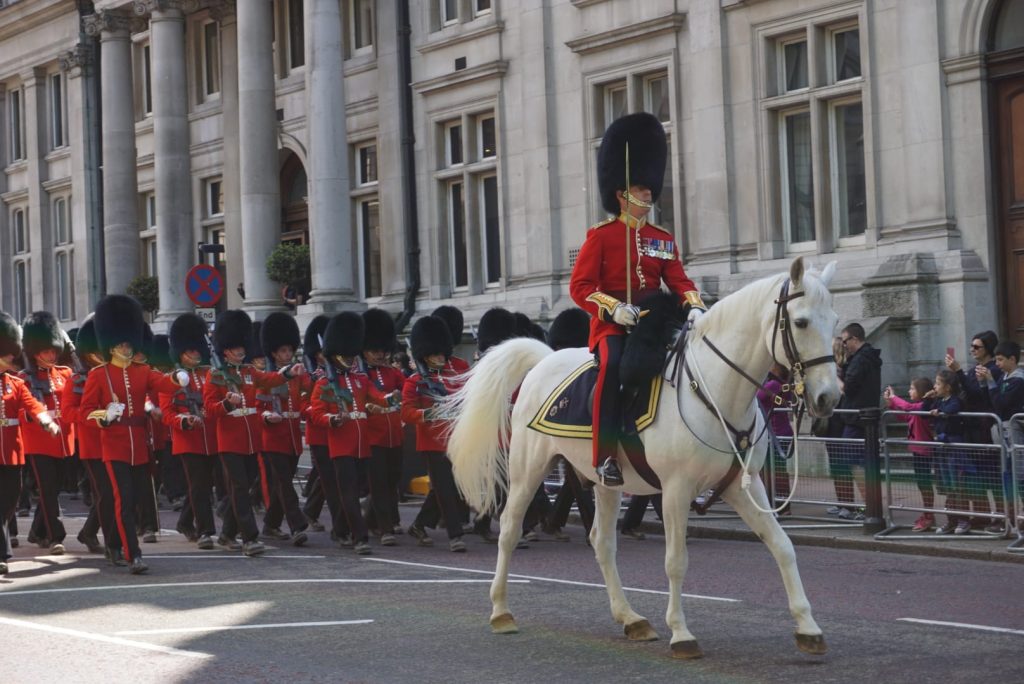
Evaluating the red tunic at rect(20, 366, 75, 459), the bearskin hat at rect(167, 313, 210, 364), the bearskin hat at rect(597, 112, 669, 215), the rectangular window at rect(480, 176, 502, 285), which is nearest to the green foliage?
the rectangular window at rect(480, 176, 502, 285)

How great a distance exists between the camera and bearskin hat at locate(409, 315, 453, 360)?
605 inches

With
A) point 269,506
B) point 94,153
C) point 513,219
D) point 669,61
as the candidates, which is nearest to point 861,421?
point 269,506

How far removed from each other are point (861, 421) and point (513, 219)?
39.0 feet

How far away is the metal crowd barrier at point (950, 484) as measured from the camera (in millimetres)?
13805

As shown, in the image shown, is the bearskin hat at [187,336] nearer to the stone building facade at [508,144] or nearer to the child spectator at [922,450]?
the child spectator at [922,450]

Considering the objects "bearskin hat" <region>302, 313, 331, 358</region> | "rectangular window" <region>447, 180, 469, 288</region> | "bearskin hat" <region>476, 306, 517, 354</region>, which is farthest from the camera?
"rectangular window" <region>447, 180, 469, 288</region>

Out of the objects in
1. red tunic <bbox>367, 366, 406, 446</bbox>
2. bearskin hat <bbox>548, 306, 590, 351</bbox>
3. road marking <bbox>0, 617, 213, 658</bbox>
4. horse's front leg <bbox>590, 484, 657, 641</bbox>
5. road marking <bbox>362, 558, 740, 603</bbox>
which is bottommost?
road marking <bbox>362, 558, 740, 603</bbox>

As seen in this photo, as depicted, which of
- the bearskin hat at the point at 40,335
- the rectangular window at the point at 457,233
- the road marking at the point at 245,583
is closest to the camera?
the road marking at the point at 245,583

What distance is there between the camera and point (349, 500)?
48.3 ft

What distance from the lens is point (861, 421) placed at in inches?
590

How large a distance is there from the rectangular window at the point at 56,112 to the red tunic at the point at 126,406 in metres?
27.0

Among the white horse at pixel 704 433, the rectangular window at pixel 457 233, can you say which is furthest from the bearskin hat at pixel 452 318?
the rectangular window at pixel 457 233

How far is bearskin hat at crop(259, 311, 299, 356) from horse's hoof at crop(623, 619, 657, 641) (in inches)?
299

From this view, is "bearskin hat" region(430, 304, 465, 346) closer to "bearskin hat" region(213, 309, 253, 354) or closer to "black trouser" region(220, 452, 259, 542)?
"bearskin hat" region(213, 309, 253, 354)
